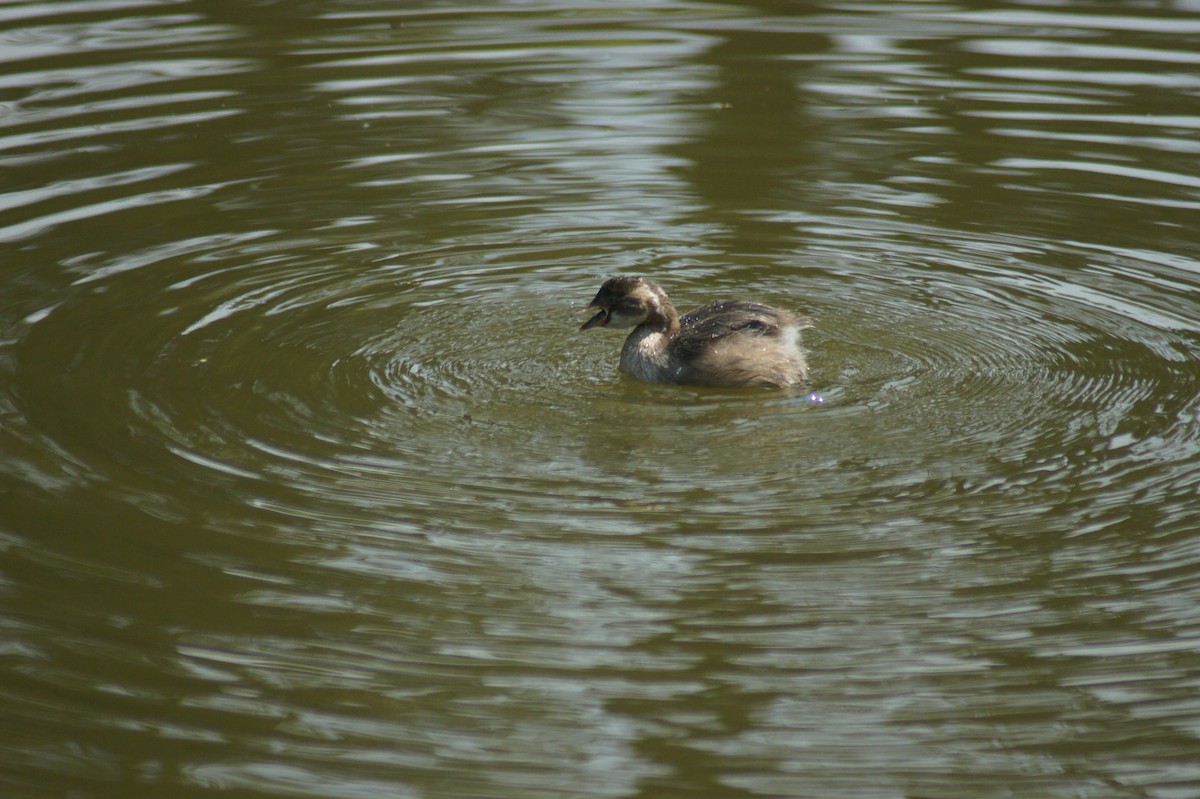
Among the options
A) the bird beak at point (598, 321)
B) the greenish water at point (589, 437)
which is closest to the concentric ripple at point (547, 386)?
the greenish water at point (589, 437)

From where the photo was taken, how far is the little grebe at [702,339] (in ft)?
23.7

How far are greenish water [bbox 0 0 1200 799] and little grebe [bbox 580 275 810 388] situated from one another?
131 mm

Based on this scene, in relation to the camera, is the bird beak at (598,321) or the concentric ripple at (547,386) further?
the bird beak at (598,321)

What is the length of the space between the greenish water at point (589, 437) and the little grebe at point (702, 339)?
0.13m

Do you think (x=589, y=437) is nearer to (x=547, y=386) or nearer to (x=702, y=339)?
(x=547, y=386)

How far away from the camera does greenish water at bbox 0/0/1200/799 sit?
4605 millimetres

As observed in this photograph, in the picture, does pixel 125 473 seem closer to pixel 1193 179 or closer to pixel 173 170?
pixel 173 170

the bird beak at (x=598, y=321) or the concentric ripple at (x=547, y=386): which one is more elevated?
the bird beak at (x=598, y=321)

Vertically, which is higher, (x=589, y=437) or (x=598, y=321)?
(x=598, y=321)

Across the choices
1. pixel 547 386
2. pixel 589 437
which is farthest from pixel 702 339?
pixel 589 437

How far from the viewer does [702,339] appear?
735 cm

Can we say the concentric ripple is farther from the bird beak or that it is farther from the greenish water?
the bird beak

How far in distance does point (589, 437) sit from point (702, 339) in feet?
3.33

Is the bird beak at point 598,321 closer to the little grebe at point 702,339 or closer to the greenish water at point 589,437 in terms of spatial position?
the little grebe at point 702,339
